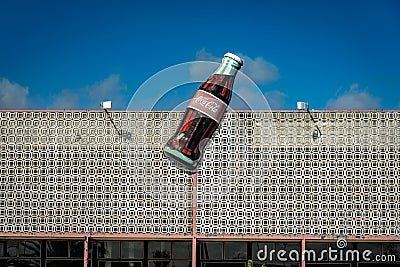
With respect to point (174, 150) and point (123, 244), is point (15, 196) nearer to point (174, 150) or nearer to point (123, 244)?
point (123, 244)

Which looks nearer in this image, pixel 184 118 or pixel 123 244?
pixel 184 118

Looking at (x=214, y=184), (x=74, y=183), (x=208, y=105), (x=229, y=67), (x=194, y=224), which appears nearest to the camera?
(x=208, y=105)

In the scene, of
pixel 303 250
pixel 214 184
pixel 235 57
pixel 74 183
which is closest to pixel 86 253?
pixel 74 183

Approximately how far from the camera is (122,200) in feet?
99.7

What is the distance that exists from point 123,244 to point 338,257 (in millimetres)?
9053

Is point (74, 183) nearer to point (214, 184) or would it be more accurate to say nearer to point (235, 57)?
point (214, 184)

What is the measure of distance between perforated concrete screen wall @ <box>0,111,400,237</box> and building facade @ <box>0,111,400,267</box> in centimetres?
4

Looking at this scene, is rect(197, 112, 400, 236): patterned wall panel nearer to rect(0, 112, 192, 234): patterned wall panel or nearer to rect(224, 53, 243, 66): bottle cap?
rect(0, 112, 192, 234): patterned wall panel

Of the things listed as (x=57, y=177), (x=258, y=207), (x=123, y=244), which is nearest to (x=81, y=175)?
(x=57, y=177)

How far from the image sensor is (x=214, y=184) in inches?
1195

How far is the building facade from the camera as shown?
1182 inches

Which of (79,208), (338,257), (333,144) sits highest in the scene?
(333,144)

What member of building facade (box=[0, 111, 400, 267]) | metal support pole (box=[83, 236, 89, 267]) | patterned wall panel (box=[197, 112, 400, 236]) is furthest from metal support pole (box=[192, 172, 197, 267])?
metal support pole (box=[83, 236, 89, 267])

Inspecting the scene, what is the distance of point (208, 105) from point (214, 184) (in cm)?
1815
